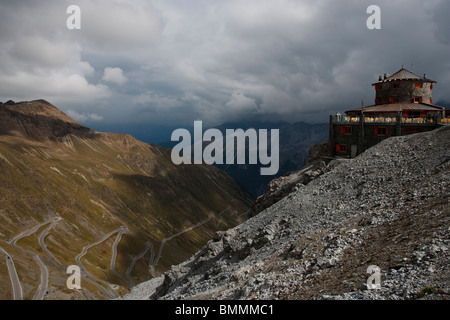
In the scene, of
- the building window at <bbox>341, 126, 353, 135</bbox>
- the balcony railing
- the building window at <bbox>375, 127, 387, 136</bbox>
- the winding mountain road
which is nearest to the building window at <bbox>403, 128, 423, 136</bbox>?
the balcony railing

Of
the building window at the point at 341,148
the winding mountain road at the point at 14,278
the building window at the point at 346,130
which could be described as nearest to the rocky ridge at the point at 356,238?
the building window at the point at 346,130

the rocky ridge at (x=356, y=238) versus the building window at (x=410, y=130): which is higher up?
the building window at (x=410, y=130)

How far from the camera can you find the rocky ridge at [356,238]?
2073cm

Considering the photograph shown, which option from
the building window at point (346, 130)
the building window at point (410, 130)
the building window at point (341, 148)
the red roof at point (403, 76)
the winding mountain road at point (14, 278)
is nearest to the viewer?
the building window at point (410, 130)

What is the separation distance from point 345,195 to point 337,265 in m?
16.5

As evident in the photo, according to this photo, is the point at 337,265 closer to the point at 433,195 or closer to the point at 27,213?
the point at 433,195

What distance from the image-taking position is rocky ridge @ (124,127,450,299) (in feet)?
68.0

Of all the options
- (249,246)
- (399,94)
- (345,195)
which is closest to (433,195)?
(345,195)

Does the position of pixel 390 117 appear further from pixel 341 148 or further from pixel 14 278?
pixel 14 278

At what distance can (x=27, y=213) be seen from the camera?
18938cm

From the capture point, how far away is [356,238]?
2841cm

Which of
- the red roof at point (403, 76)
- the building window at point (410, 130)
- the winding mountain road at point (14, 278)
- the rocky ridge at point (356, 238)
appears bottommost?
the winding mountain road at point (14, 278)

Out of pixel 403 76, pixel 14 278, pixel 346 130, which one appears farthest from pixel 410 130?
pixel 14 278

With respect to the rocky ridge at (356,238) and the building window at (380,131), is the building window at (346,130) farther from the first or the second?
the rocky ridge at (356,238)
